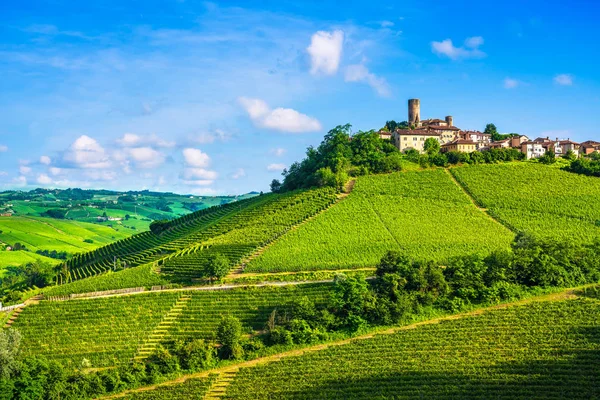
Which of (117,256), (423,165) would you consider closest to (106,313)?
(117,256)

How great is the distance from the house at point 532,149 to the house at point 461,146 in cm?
1028

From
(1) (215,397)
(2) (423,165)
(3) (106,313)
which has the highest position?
(2) (423,165)

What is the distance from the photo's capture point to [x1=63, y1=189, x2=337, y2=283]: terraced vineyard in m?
68.0

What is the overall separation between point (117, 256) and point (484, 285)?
5598 centimetres

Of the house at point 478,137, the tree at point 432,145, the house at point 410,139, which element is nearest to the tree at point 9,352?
the tree at point 432,145

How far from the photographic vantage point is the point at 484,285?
177 feet

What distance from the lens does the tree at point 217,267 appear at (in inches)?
2379

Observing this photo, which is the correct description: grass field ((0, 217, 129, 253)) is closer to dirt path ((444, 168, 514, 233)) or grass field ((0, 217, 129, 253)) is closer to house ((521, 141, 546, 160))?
dirt path ((444, 168, 514, 233))

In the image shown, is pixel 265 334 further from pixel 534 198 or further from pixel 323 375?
pixel 534 198

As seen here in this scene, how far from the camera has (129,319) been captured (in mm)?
54188

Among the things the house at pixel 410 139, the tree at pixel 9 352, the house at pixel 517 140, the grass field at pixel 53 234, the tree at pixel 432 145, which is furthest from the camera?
the grass field at pixel 53 234

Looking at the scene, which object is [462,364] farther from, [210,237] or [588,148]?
[588,148]

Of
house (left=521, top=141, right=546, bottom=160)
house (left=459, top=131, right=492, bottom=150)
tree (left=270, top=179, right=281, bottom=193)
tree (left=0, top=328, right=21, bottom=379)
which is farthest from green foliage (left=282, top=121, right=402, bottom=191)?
tree (left=0, top=328, right=21, bottom=379)

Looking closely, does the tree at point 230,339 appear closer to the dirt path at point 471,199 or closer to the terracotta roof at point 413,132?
the dirt path at point 471,199
